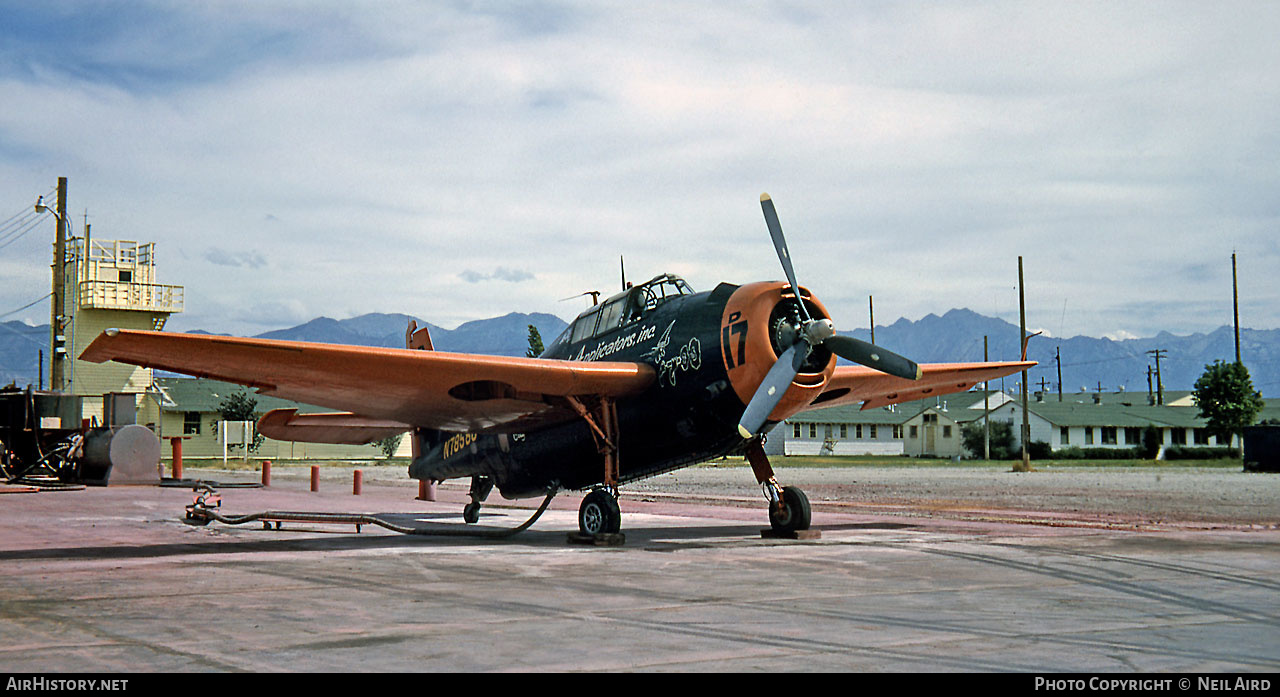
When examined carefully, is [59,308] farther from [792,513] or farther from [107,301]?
[792,513]

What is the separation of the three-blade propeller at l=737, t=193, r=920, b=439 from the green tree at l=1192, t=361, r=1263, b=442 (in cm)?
7821

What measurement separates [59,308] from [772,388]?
3996 cm

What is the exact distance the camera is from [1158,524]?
60.1 ft

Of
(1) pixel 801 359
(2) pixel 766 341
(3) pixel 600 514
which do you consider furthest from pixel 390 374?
(1) pixel 801 359

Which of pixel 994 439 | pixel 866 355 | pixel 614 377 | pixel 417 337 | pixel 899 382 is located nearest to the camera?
pixel 866 355

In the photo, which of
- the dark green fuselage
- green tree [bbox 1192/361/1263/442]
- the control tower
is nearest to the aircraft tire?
the dark green fuselage

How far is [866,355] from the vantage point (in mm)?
14391

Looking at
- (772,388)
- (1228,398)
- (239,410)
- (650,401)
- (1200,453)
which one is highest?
(1228,398)

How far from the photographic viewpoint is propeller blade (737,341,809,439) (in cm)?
1403

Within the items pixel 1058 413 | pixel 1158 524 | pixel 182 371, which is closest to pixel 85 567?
pixel 182 371

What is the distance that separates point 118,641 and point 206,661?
1129 mm

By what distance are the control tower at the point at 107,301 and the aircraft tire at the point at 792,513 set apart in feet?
171

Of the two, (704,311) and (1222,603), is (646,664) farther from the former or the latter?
(704,311)

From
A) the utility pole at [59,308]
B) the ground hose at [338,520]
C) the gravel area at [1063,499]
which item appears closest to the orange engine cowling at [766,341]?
the ground hose at [338,520]
